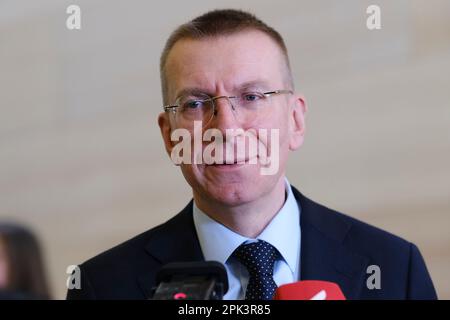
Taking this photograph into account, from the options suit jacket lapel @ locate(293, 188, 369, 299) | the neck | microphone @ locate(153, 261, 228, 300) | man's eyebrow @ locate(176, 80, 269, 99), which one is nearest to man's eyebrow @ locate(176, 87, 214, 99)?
man's eyebrow @ locate(176, 80, 269, 99)

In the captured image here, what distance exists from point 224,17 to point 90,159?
82 centimetres

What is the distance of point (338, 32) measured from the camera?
1936mm

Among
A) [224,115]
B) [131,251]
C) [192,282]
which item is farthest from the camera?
[131,251]

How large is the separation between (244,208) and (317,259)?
150 millimetres

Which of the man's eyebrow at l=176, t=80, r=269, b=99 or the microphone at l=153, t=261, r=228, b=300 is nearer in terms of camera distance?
the microphone at l=153, t=261, r=228, b=300

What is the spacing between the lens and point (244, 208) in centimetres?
126

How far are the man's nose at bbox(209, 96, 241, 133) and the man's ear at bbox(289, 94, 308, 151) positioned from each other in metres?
0.18

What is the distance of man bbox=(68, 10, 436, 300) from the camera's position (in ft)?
3.98

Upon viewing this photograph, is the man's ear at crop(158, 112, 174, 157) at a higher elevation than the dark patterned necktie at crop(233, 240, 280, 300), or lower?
higher

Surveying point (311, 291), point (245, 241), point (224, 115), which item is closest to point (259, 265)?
point (245, 241)

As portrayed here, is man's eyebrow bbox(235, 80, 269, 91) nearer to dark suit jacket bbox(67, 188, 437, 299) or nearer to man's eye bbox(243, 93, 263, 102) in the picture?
man's eye bbox(243, 93, 263, 102)

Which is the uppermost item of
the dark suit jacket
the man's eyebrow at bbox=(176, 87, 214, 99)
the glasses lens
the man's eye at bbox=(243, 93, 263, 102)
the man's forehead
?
the man's forehead

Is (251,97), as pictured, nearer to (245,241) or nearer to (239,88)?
(239,88)
